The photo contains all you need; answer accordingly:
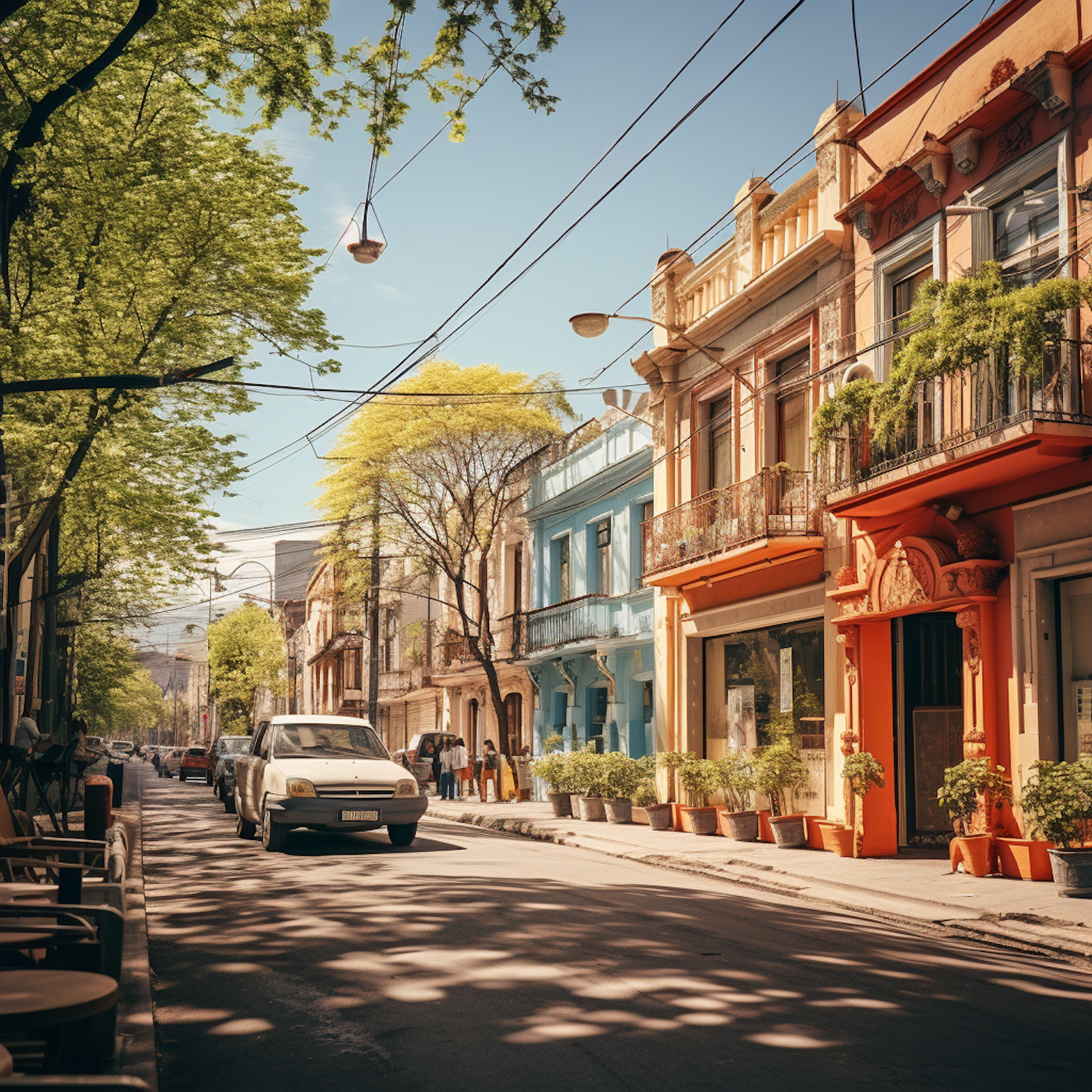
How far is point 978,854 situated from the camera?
43.6ft

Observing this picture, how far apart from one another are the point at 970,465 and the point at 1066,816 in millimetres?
3859

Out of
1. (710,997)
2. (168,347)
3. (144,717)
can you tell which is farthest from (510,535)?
(144,717)

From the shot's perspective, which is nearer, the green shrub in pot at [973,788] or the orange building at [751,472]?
the green shrub in pot at [973,788]

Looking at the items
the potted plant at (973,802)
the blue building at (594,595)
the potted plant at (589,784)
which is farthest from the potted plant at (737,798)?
the blue building at (594,595)

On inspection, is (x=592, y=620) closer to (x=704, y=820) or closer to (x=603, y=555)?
(x=603, y=555)

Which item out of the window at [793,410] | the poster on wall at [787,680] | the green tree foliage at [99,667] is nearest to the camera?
the window at [793,410]

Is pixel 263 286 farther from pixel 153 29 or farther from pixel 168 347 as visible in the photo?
pixel 153 29

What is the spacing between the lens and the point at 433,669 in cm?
4278

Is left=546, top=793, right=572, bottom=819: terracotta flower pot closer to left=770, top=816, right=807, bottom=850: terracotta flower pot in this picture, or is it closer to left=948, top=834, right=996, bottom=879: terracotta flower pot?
left=770, top=816, right=807, bottom=850: terracotta flower pot

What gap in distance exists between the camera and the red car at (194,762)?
53375 millimetres

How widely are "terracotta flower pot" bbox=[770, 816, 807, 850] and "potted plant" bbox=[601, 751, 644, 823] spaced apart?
5216 mm

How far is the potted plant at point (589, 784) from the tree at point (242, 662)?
54602 mm

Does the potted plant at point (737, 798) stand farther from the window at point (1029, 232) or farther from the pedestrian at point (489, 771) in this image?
the pedestrian at point (489, 771)

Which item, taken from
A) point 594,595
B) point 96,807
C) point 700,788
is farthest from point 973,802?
point 594,595
